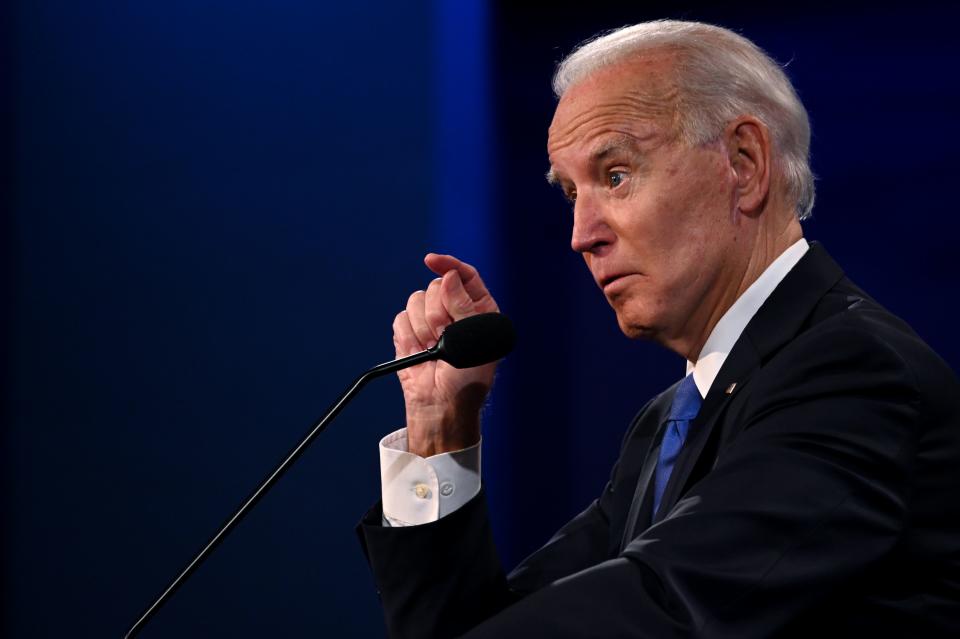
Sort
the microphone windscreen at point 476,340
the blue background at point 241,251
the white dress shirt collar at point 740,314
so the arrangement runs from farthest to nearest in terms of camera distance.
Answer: the blue background at point 241,251 → the white dress shirt collar at point 740,314 → the microphone windscreen at point 476,340

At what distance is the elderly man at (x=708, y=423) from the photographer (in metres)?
0.88

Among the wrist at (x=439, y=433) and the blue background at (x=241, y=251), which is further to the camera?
the blue background at (x=241, y=251)

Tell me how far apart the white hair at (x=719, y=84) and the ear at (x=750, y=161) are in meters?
0.02

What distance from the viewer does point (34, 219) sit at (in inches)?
90.7

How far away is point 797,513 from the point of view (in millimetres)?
881

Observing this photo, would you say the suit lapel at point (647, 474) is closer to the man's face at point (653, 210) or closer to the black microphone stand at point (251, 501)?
the man's face at point (653, 210)

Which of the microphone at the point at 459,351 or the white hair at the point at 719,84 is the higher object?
the white hair at the point at 719,84

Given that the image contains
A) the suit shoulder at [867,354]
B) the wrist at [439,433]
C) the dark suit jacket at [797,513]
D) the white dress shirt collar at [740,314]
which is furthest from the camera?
the wrist at [439,433]

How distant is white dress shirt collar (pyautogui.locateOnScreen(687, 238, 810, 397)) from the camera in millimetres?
1298

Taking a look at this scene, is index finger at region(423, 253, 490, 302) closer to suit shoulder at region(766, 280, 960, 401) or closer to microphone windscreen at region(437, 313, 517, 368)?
microphone windscreen at region(437, 313, 517, 368)

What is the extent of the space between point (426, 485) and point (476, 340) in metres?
0.27

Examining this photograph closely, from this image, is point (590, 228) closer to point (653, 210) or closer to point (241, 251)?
point (653, 210)

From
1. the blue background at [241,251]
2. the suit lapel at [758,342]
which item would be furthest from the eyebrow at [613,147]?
the blue background at [241,251]

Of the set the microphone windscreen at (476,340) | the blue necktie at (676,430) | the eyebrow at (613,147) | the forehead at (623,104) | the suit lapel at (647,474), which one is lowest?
the suit lapel at (647,474)
